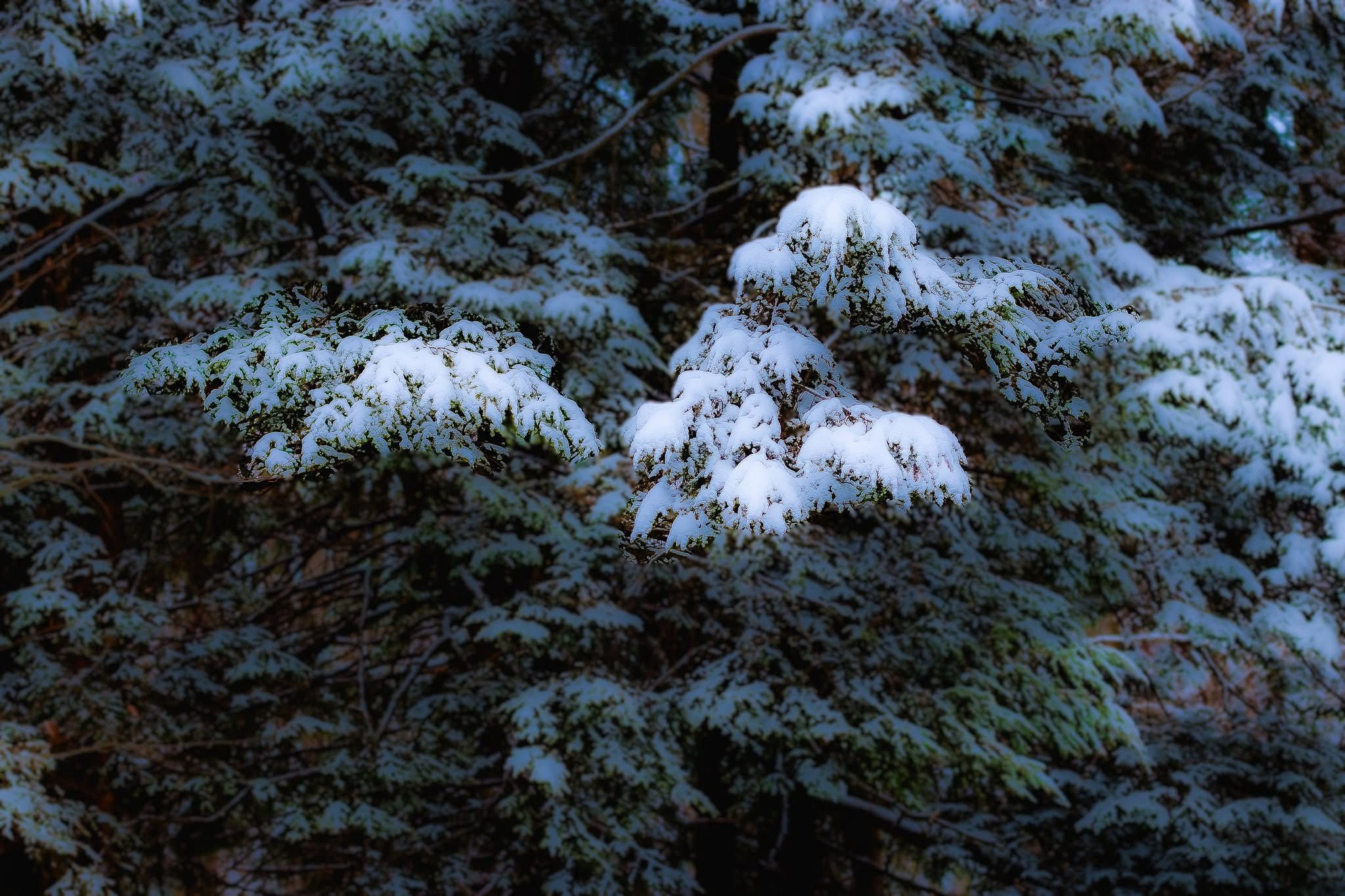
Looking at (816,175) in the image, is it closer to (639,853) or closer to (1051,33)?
(1051,33)

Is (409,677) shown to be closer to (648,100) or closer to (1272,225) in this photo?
(648,100)

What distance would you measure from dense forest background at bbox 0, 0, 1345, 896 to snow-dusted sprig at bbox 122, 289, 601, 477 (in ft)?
6.75

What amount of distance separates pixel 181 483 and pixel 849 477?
7.13 m

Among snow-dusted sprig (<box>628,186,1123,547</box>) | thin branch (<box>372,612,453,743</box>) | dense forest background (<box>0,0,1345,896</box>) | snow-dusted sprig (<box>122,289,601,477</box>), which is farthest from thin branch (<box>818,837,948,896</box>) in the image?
snow-dusted sprig (<box>122,289,601,477</box>)

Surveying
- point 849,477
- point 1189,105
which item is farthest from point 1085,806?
point 849,477

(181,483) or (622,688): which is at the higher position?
(181,483)

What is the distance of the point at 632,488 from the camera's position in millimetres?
6988

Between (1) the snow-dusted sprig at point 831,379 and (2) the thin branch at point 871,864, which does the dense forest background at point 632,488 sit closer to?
(2) the thin branch at point 871,864

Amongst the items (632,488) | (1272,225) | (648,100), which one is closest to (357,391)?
(648,100)

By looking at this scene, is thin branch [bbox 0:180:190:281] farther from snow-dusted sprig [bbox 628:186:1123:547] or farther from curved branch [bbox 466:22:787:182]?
snow-dusted sprig [bbox 628:186:1123:547]

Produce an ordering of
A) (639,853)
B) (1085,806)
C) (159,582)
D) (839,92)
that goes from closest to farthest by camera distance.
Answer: (839,92) → (639,853) → (159,582) → (1085,806)

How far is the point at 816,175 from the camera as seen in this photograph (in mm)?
6945

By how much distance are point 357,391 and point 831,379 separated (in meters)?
1.27

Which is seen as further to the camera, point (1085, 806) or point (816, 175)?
point (1085, 806)
